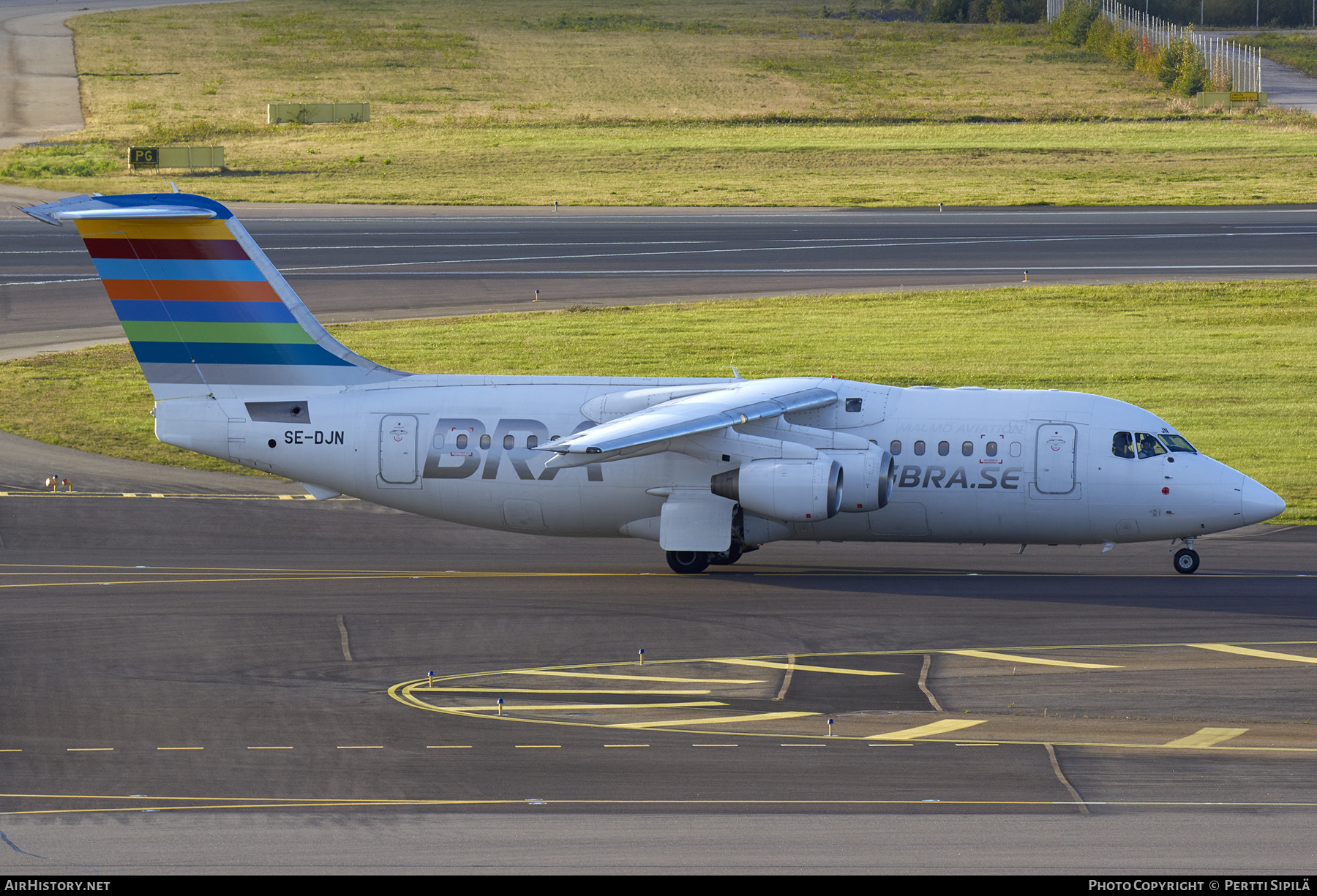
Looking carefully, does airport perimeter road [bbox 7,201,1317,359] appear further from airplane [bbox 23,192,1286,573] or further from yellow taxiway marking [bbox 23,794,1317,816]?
yellow taxiway marking [bbox 23,794,1317,816]

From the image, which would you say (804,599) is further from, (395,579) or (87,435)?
(87,435)

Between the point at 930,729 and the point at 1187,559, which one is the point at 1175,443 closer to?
the point at 1187,559

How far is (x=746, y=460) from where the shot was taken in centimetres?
2616

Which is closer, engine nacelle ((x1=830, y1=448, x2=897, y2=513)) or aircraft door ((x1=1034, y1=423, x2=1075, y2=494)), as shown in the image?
engine nacelle ((x1=830, y1=448, x2=897, y2=513))

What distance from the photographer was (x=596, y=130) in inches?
3494

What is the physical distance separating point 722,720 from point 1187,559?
1121 cm

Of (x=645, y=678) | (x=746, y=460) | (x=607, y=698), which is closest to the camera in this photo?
(x=607, y=698)

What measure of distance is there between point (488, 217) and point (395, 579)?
42481mm

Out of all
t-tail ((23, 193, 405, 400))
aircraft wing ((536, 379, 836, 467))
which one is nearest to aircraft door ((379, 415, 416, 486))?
t-tail ((23, 193, 405, 400))

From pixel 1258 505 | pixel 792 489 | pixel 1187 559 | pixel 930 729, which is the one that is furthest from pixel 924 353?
pixel 930 729

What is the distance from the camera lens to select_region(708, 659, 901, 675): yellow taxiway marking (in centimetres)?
2177

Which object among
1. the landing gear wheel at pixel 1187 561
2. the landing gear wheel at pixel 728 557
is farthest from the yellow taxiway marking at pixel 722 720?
the landing gear wheel at pixel 1187 561

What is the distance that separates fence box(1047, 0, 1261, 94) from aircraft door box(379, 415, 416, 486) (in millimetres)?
83263

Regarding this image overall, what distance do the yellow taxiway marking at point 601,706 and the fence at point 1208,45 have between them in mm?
87758
